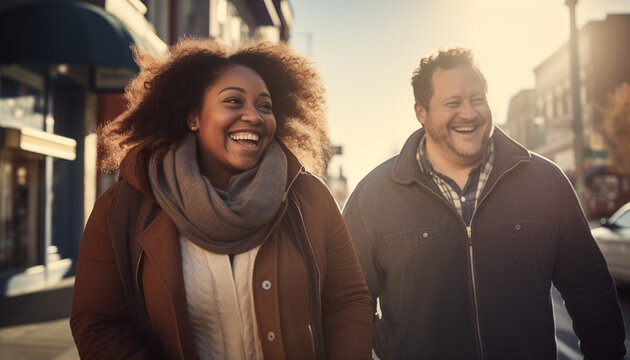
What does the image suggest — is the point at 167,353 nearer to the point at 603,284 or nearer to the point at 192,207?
the point at 192,207

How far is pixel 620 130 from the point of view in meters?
36.1

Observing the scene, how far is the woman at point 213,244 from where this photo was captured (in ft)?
6.92

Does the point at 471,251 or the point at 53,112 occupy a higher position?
the point at 53,112

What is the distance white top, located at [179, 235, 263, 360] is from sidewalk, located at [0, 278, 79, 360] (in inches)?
161

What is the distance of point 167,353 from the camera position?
2.14m

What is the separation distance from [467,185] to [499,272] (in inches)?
19.9

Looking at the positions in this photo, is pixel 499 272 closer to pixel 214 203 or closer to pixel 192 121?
pixel 214 203

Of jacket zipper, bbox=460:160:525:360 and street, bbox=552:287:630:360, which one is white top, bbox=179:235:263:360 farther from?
street, bbox=552:287:630:360

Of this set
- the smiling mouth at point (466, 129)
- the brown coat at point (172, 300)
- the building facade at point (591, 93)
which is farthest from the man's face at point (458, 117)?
the building facade at point (591, 93)

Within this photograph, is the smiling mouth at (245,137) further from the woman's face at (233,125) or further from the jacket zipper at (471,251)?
the jacket zipper at (471,251)

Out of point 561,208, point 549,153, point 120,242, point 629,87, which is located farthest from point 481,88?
point 549,153

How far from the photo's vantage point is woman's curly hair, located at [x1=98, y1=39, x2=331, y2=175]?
104 inches

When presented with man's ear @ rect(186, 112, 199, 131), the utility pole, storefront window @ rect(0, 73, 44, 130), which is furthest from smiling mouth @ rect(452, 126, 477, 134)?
the utility pole

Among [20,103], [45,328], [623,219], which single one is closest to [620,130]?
[623,219]
